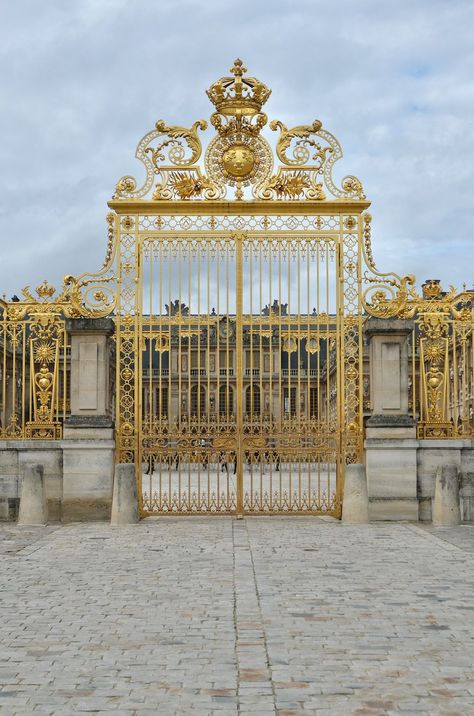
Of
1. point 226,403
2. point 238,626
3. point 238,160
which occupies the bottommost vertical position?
point 238,626

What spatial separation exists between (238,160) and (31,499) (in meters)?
6.00

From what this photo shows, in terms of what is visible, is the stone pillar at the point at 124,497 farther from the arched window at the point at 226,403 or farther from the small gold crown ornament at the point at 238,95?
A: the small gold crown ornament at the point at 238,95

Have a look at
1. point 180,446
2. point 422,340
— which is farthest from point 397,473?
point 180,446

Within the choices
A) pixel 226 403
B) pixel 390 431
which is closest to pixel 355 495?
pixel 390 431

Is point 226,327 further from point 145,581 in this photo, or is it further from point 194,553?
point 145,581

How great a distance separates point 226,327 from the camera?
45.9 ft

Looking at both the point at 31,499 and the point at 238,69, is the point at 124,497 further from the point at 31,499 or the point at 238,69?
the point at 238,69

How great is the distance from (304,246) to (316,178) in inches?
43.1

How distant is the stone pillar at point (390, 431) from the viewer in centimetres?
1368

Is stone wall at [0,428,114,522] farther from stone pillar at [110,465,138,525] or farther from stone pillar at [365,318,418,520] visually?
stone pillar at [365,318,418,520]

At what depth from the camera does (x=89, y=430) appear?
45.5 feet

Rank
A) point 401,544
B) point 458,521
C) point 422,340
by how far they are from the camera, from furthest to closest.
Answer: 1. point 422,340
2. point 458,521
3. point 401,544

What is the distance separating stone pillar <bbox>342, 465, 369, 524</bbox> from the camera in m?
13.4

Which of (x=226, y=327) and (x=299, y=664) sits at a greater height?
(x=226, y=327)
